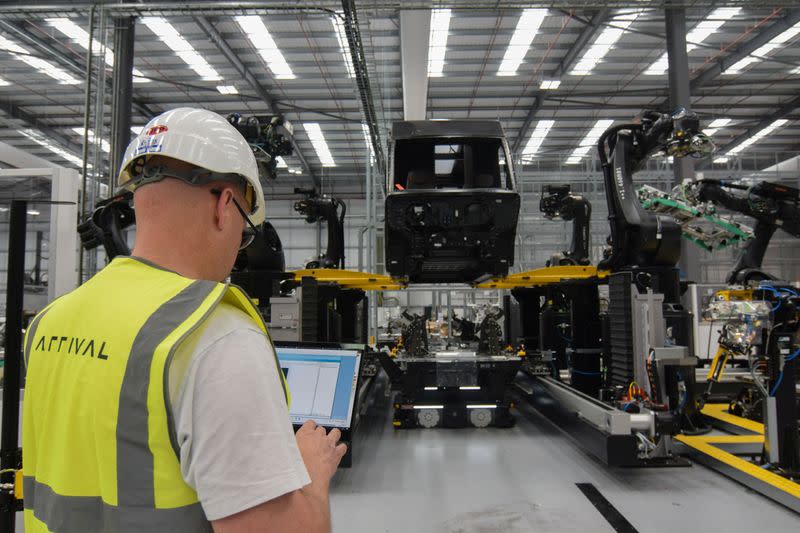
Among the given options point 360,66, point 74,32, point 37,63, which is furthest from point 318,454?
point 37,63

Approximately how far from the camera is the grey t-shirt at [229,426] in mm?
726

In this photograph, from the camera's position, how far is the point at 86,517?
83cm

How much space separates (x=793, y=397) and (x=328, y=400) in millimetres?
3127

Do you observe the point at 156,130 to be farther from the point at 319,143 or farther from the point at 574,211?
the point at 319,143

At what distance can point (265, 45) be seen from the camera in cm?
1097

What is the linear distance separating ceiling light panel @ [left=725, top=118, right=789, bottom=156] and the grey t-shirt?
769 inches

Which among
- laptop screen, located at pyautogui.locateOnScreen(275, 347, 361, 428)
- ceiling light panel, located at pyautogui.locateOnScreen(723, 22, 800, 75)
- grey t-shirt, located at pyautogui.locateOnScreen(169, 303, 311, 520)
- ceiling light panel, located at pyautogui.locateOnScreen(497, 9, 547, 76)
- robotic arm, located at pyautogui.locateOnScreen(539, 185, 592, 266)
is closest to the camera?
grey t-shirt, located at pyautogui.locateOnScreen(169, 303, 311, 520)

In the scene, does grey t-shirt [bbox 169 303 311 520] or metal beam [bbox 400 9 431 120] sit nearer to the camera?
grey t-shirt [bbox 169 303 311 520]

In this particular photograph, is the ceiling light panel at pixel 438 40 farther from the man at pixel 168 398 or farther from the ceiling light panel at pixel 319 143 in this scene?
the man at pixel 168 398

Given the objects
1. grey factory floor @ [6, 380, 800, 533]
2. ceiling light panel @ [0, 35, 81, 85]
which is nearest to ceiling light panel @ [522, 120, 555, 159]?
grey factory floor @ [6, 380, 800, 533]

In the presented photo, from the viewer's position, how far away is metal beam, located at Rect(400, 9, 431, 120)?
730 centimetres

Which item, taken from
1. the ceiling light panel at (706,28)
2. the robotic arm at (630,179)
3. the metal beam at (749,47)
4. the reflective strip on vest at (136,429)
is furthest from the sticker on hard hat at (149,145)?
the metal beam at (749,47)

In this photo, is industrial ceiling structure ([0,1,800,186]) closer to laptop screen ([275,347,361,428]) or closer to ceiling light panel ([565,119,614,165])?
ceiling light panel ([565,119,614,165])

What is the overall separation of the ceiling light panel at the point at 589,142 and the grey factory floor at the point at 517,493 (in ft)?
42.3
